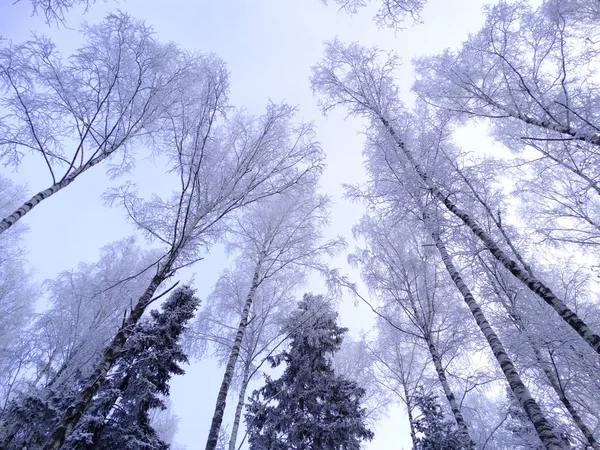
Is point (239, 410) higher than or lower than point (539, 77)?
lower

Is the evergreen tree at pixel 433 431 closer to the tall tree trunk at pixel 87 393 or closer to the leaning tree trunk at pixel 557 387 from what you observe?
the leaning tree trunk at pixel 557 387

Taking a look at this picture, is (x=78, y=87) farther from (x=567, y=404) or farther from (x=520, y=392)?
(x=567, y=404)

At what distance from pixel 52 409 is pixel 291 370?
5806 mm

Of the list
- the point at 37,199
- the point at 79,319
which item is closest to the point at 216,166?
the point at 37,199

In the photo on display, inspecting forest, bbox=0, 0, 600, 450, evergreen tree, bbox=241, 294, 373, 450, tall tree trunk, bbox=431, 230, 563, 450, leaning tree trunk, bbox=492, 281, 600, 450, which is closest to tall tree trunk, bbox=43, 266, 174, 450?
forest, bbox=0, 0, 600, 450

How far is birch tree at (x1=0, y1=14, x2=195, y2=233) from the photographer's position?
18.7 feet

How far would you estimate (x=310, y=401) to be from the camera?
8680 millimetres

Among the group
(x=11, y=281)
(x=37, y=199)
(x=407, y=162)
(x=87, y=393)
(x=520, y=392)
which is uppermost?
(x=11, y=281)

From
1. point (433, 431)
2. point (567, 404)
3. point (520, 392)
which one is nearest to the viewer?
point (520, 392)

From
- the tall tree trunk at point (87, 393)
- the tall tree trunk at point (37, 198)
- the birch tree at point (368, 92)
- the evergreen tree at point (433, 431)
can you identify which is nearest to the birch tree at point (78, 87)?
the tall tree trunk at point (37, 198)

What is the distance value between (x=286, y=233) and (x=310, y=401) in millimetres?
5004

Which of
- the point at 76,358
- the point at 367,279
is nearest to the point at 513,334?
the point at 367,279

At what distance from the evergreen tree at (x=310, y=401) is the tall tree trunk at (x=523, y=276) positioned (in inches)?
148

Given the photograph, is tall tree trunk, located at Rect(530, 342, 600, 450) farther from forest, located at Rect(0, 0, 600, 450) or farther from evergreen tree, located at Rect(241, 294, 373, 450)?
evergreen tree, located at Rect(241, 294, 373, 450)
